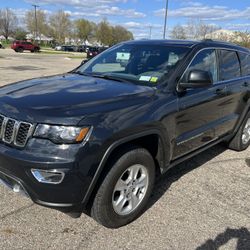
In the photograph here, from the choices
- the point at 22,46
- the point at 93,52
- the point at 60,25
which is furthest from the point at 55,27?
the point at 93,52

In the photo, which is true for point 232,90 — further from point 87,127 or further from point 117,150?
point 87,127

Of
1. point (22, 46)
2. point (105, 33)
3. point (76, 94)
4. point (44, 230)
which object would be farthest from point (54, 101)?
point (105, 33)

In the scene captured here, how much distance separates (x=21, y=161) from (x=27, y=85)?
1.21 m

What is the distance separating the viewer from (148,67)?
4082mm

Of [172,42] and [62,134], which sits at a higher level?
[172,42]

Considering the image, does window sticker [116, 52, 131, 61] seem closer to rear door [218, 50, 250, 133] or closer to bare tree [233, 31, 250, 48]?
rear door [218, 50, 250, 133]

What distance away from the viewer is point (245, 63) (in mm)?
5566

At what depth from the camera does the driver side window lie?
407 centimetres

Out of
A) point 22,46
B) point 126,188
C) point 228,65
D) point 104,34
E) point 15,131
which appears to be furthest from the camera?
point 104,34

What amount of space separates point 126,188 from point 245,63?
3345 millimetres

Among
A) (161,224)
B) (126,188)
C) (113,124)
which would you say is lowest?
(161,224)

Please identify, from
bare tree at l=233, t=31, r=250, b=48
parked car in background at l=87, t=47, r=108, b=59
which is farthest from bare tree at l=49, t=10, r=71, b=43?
bare tree at l=233, t=31, r=250, b=48

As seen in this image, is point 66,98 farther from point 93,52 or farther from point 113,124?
point 93,52

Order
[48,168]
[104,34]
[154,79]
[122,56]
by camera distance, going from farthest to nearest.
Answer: [104,34] < [122,56] < [154,79] < [48,168]
